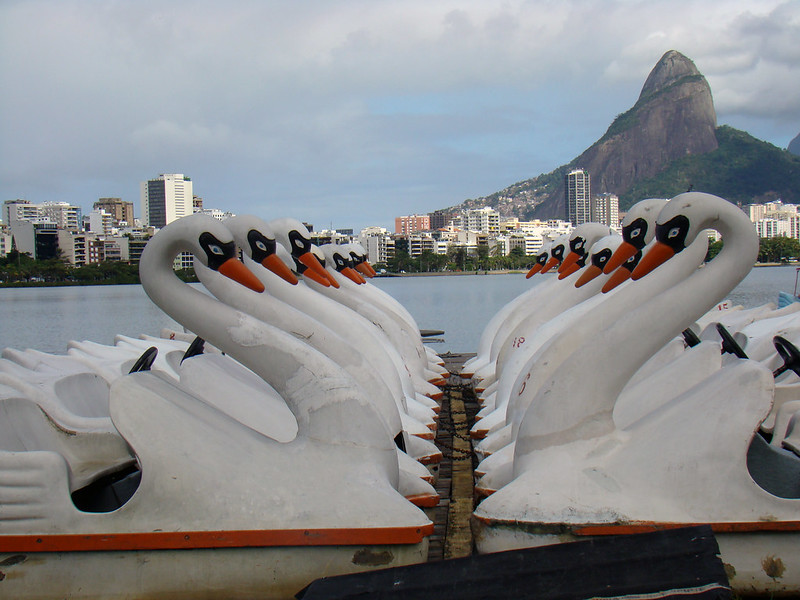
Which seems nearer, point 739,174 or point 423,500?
point 423,500

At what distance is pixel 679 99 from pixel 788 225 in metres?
103

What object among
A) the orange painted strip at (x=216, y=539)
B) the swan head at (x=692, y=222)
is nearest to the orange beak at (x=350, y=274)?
the swan head at (x=692, y=222)

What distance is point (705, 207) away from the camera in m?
5.07

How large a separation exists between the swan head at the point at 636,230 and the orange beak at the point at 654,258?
3.25ft

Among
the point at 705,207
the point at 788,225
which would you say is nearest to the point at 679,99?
the point at 788,225

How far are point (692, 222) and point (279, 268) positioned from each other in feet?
9.67

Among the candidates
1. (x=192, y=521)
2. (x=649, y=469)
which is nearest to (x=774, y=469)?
(x=649, y=469)

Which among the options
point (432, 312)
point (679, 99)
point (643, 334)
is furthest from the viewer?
point (679, 99)

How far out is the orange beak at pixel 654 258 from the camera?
542 centimetres

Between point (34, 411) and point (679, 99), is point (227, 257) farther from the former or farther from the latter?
point (679, 99)

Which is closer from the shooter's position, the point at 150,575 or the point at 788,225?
the point at 150,575

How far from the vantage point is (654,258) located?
549 cm

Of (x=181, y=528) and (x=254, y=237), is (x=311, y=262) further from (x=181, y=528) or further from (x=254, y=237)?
(x=181, y=528)

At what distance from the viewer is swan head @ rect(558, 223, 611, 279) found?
11.6 meters
